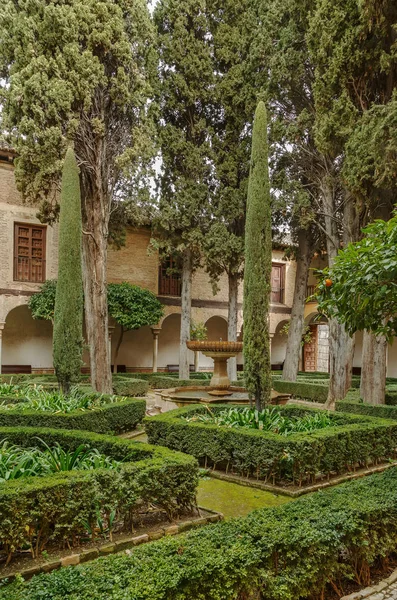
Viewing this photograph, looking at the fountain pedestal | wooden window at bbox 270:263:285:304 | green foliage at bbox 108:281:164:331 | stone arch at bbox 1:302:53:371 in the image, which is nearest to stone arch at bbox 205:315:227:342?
wooden window at bbox 270:263:285:304

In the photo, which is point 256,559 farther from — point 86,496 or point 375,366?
point 375,366

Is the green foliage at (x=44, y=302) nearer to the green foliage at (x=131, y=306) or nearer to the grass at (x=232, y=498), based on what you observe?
the green foliage at (x=131, y=306)

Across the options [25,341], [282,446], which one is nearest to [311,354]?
[25,341]

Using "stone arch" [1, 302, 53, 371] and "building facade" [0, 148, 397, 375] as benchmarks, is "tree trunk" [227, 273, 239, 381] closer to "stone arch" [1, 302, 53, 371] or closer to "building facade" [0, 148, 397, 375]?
"building facade" [0, 148, 397, 375]

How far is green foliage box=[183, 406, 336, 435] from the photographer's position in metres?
7.49

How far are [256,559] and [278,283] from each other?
24.3 metres

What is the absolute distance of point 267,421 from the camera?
25.0 feet

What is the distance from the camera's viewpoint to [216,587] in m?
3.00

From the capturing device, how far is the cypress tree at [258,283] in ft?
28.0

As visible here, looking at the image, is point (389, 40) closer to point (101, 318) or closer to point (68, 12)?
point (68, 12)

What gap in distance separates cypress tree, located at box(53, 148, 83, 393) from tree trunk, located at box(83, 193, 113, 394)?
3523 mm

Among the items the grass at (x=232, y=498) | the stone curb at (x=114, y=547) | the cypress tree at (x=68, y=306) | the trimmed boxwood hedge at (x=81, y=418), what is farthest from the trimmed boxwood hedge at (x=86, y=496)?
the cypress tree at (x=68, y=306)

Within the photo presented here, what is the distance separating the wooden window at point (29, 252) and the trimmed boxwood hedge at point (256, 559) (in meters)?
16.2

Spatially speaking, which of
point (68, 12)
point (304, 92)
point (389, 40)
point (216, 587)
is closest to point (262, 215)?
point (389, 40)
